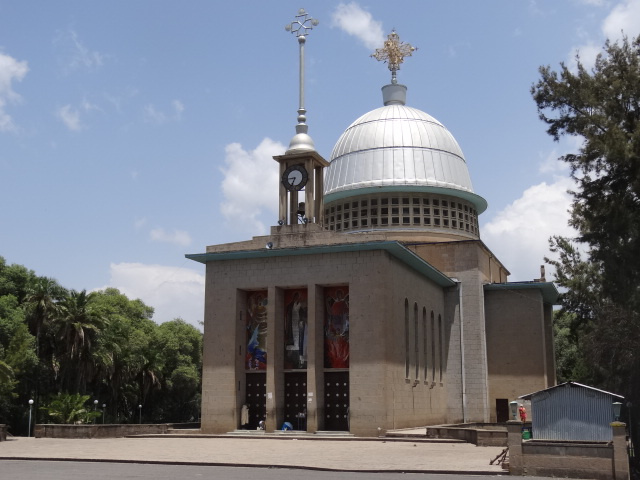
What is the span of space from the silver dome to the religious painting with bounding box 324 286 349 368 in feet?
41.9

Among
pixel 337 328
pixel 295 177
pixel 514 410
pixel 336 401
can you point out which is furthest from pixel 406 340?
pixel 514 410

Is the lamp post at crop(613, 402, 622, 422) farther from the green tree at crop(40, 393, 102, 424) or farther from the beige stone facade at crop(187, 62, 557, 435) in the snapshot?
the green tree at crop(40, 393, 102, 424)

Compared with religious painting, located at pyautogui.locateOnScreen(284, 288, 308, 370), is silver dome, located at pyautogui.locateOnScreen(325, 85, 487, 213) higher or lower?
higher

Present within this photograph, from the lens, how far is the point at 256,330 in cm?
3612

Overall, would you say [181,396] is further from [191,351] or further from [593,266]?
[593,266]

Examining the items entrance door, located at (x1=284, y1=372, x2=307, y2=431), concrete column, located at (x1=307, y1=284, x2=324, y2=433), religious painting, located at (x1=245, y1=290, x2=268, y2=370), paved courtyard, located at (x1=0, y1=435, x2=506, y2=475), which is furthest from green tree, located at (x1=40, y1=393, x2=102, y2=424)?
concrete column, located at (x1=307, y1=284, x2=324, y2=433)

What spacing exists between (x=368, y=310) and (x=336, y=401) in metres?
4.31

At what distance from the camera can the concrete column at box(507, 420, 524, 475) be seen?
1805 cm

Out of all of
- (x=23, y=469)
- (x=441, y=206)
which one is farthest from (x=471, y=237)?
(x=23, y=469)

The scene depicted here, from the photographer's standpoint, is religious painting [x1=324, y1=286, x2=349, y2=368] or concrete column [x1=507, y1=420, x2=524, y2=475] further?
religious painting [x1=324, y1=286, x2=349, y2=368]

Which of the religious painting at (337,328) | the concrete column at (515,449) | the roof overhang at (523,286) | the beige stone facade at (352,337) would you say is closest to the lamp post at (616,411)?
the concrete column at (515,449)

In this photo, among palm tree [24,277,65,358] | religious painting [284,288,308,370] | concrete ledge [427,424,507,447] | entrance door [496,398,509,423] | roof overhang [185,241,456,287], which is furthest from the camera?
palm tree [24,277,65,358]

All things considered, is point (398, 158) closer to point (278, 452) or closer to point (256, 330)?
point (256, 330)

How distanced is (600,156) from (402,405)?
1441 centimetres
